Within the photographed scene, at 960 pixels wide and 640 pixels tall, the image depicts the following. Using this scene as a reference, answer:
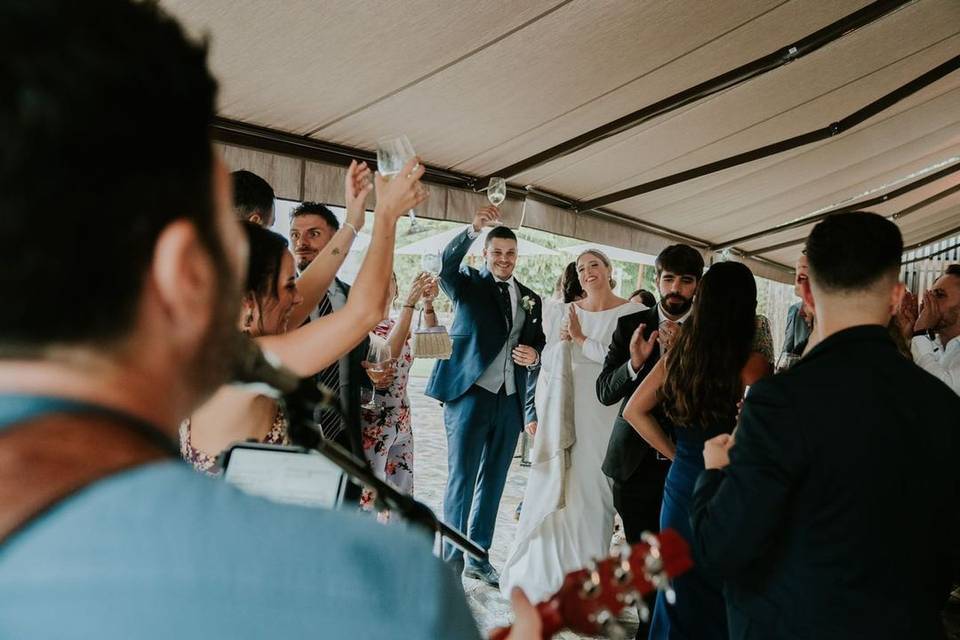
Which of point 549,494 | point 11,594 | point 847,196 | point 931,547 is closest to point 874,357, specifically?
point 931,547

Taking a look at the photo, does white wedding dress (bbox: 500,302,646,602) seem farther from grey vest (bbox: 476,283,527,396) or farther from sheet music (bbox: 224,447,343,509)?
sheet music (bbox: 224,447,343,509)

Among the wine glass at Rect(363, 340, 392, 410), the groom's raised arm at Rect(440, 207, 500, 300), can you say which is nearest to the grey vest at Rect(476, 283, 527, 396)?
the groom's raised arm at Rect(440, 207, 500, 300)

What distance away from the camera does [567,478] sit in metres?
3.91

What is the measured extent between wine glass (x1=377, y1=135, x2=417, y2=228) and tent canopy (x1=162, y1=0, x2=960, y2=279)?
66cm

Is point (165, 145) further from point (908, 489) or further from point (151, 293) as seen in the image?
point (908, 489)

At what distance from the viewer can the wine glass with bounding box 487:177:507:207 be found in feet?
13.3

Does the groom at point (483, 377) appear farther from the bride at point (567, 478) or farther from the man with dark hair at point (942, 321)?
the man with dark hair at point (942, 321)

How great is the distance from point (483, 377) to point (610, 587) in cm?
348

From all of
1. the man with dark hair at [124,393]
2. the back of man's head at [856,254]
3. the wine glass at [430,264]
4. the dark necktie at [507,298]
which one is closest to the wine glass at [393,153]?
the back of man's head at [856,254]

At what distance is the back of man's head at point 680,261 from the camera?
11.4 feet

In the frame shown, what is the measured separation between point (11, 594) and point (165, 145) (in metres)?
0.28

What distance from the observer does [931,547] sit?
1512 millimetres

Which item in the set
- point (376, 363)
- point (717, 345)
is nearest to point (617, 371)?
point (717, 345)

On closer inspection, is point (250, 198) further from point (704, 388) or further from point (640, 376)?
point (640, 376)
